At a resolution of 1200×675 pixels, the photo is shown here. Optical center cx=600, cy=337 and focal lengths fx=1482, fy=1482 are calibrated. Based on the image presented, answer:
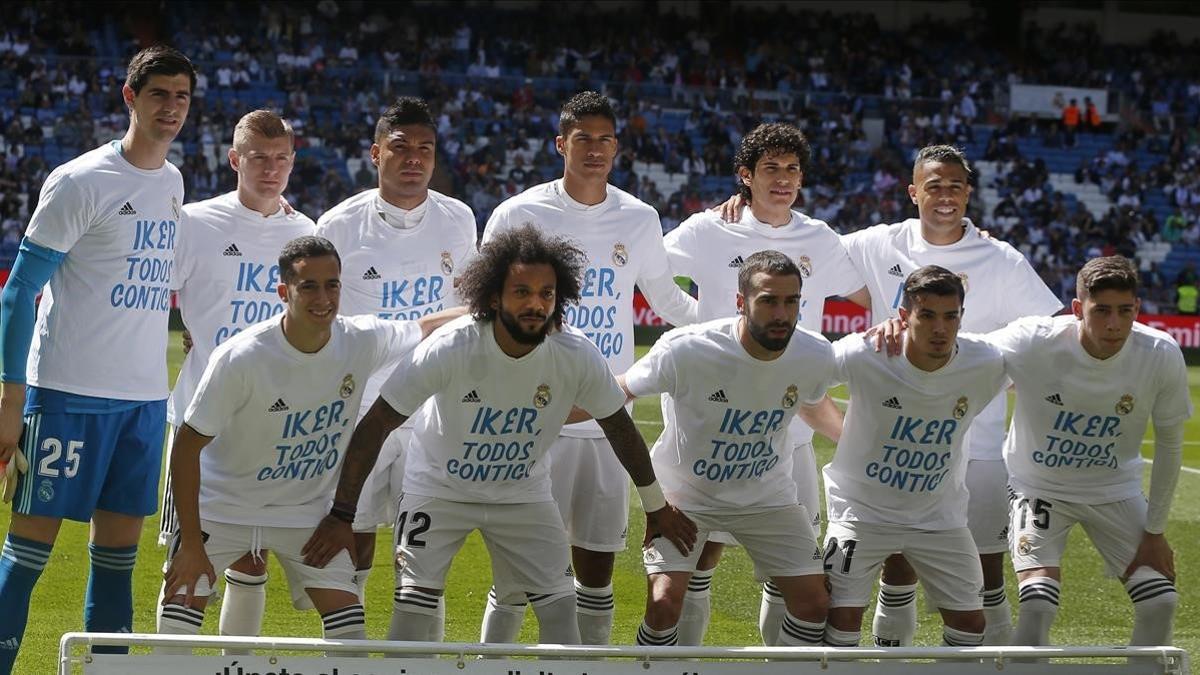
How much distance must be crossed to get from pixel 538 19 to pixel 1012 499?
32.1 metres

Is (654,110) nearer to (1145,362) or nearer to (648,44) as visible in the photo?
(648,44)

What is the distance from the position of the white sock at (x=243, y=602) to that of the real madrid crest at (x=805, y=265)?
272 cm

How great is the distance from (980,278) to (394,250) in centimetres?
262

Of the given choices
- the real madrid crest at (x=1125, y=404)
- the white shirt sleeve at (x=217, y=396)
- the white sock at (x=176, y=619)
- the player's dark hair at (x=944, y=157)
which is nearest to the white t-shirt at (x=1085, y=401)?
the real madrid crest at (x=1125, y=404)

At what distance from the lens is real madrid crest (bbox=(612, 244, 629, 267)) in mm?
6453

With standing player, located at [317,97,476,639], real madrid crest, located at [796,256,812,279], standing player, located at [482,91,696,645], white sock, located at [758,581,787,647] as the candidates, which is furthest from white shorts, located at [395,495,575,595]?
real madrid crest, located at [796,256,812,279]

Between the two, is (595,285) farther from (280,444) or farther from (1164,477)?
(1164,477)

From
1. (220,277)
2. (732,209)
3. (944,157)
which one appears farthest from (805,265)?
(220,277)

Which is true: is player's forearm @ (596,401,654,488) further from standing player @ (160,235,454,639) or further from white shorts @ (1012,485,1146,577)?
white shorts @ (1012,485,1146,577)

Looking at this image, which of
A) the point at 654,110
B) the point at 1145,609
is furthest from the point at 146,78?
the point at 654,110

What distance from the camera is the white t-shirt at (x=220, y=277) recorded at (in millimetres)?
6246

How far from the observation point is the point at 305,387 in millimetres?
5328

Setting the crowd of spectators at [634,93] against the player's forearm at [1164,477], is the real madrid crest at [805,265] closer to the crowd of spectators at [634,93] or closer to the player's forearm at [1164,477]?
the player's forearm at [1164,477]

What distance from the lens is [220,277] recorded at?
6.27m
